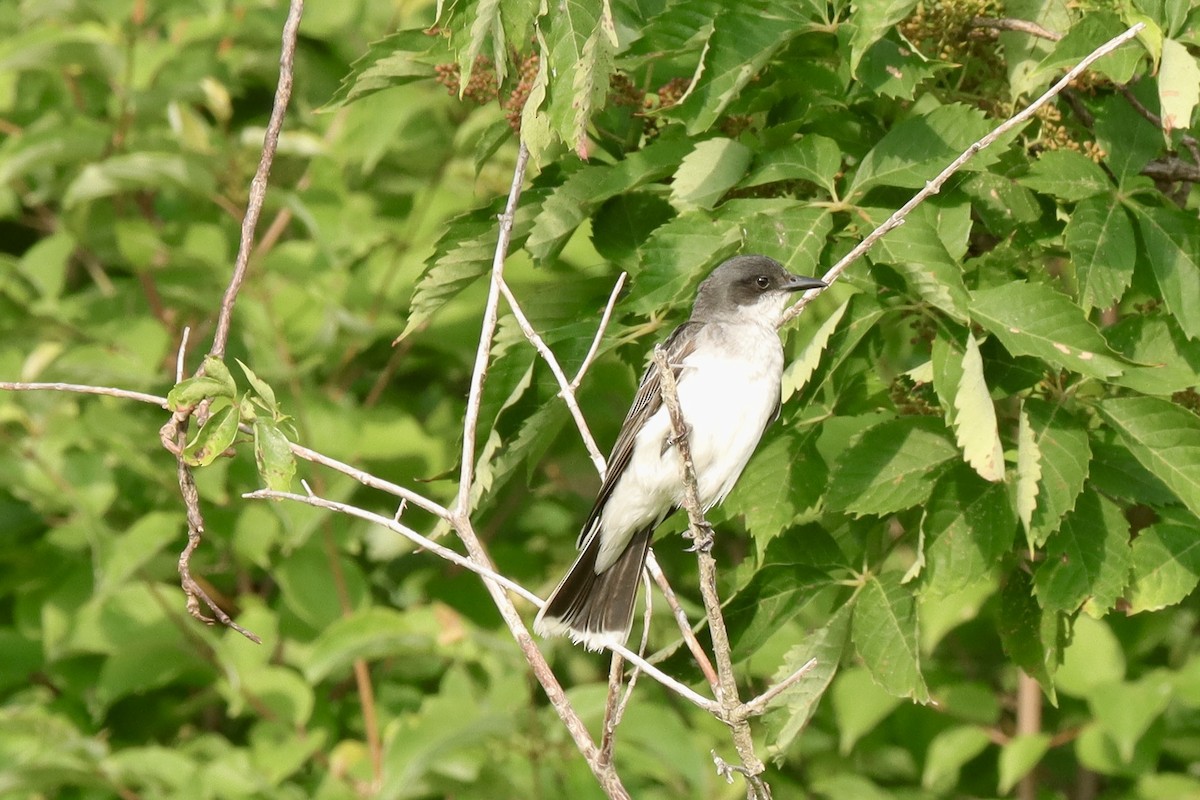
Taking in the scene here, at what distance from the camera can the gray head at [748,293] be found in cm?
423

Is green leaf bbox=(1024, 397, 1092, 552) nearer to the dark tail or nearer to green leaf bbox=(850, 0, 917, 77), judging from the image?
green leaf bbox=(850, 0, 917, 77)

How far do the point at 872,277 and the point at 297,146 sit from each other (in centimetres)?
360

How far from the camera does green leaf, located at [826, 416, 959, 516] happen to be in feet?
10.4

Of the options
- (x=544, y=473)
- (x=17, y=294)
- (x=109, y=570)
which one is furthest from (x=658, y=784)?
(x=17, y=294)

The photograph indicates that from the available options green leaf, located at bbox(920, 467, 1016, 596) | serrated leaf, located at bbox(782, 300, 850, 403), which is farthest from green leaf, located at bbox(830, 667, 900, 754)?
serrated leaf, located at bbox(782, 300, 850, 403)

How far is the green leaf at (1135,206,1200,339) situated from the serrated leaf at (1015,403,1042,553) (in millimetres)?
458

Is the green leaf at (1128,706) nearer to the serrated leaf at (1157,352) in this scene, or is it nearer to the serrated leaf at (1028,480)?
the serrated leaf at (1157,352)

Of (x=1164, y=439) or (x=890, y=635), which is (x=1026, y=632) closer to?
(x=890, y=635)

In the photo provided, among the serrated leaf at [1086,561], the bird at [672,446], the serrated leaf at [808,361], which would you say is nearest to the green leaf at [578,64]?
the serrated leaf at [808,361]

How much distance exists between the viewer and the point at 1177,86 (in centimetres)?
294

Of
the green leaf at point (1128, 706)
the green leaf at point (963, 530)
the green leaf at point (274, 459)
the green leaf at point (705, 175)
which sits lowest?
the green leaf at point (1128, 706)

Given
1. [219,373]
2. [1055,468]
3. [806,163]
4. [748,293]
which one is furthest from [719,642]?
[748,293]

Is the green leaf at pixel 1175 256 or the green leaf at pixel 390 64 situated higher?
the green leaf at pixel 390 64

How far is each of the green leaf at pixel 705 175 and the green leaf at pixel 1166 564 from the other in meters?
1.22
